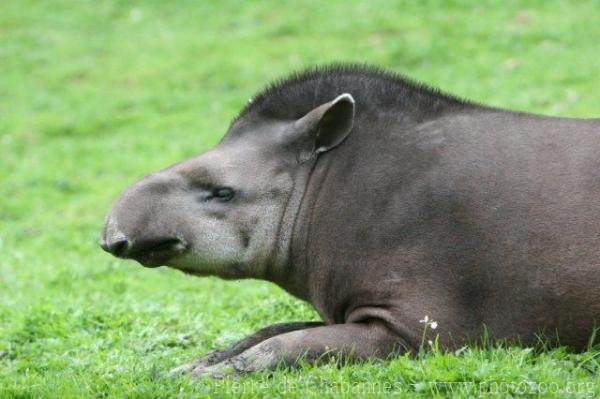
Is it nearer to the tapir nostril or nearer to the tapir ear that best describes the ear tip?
the tapir ear

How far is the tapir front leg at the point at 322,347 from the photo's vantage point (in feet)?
20.6

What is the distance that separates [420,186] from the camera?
6547 millimetres

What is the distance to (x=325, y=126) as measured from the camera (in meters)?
6.97

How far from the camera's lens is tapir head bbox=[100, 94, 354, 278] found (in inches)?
266

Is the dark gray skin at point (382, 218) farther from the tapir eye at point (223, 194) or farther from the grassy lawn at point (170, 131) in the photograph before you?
the grassy lawn at point (170, 131)

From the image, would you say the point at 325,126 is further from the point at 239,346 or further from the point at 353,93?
the point at 239,346

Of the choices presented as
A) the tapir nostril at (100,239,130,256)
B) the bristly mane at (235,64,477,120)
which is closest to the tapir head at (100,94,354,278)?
the tapir nostril at (100,239,130,256)

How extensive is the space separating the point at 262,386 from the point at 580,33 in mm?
14797

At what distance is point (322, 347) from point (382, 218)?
85cm

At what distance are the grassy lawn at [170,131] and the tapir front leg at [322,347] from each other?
0.15 meters

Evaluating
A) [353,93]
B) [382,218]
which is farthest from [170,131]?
[382,218]

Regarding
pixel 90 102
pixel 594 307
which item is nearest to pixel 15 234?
pixel 90 102

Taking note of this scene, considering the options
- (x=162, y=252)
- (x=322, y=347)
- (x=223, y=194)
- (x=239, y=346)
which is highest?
(x=223, y=194)

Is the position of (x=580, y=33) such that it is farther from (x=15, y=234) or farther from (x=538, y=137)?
(x=538, y=137)
